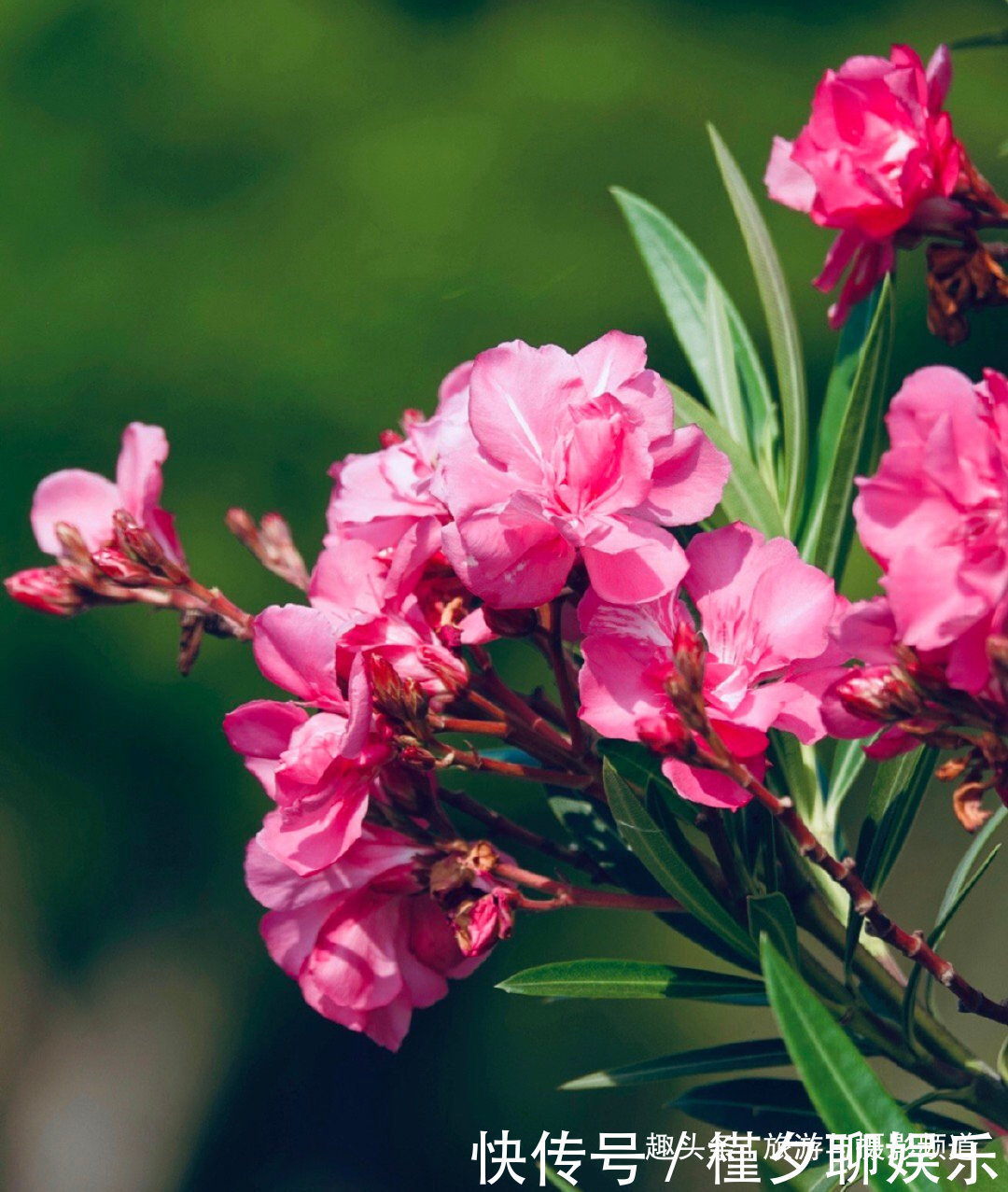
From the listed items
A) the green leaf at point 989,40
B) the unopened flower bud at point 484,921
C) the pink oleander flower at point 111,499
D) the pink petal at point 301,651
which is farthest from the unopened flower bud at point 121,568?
the green leaf at point 989,40

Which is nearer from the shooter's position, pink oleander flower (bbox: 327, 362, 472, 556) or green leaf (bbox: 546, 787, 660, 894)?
pink oleander flower (bbox: 327, 362, 472, 556)

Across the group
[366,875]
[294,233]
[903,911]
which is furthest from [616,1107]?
[294,233]

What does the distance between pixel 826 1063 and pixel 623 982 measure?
150mm

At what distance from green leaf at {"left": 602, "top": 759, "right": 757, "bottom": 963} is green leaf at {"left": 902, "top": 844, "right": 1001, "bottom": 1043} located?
0.08m

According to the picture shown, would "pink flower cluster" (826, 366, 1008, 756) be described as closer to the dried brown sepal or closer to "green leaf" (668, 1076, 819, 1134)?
the dried brown sepal

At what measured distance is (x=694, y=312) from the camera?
87 centimetres

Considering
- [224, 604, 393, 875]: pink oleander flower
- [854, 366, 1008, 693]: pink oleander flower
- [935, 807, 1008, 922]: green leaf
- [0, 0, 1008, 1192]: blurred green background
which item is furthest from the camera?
[0, 0, 1008, 1192]: blurred green background

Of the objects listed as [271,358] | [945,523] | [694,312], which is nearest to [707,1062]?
[945,523]

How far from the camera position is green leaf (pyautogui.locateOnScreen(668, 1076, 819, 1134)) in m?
0.70

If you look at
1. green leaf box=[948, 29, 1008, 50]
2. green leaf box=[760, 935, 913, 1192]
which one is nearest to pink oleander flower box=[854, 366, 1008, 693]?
green leaf box=[760, 935, 913, 1192]

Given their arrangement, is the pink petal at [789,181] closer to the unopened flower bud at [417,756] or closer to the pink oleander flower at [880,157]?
the pink oleander flower at [880,157]

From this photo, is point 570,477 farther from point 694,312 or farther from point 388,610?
point 694,312

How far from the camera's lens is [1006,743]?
0.48 metres

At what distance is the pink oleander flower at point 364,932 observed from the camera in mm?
583
